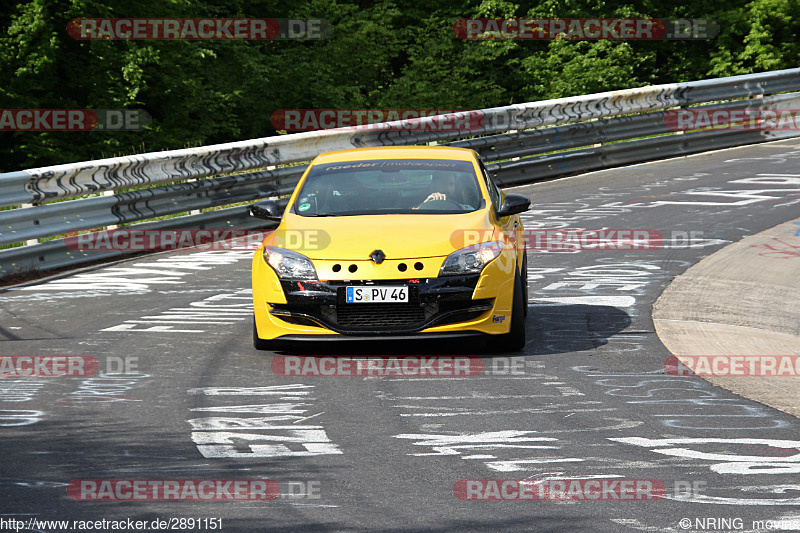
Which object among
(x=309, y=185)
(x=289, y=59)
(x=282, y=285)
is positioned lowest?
(x=282, y=285)

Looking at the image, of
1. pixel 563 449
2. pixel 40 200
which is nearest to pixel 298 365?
pixel 563 449

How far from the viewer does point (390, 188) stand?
962cm

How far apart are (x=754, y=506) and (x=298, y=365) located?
4.00 m

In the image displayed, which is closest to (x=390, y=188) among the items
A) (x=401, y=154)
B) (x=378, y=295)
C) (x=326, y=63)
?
(x=401, y=154)

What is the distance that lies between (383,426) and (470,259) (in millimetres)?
2259

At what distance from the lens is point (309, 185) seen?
980 cm

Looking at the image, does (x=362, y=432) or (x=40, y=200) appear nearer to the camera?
(x=362, y=432)

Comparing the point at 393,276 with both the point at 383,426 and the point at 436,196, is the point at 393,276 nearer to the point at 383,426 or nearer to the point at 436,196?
the point at 436,196

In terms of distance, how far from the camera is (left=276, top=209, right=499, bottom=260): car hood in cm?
849

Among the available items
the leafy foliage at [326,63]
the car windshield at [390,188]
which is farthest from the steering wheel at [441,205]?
the leafy foliage at [326,63]

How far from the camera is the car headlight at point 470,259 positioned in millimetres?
8445

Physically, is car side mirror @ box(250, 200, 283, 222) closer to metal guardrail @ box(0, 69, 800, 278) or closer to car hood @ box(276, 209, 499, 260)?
car hood @ box(276, 209, 499, 260)

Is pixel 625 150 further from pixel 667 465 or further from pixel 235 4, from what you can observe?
pixel 235 4

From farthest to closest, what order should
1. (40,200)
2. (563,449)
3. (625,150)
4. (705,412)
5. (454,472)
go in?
(625,150) → (40,200) → (705,412) → (563,449) → (454,472)
